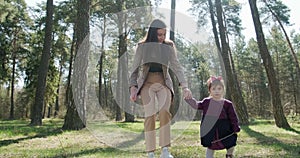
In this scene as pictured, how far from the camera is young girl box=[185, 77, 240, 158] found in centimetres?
389

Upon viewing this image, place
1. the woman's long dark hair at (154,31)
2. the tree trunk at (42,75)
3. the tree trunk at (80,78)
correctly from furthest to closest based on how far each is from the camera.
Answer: the tree trunk at (42,75)
the tree trunk at (80,78)
the woman's long dark hair at (154,31)

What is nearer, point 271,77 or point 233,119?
point 233,119

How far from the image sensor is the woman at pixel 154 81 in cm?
420

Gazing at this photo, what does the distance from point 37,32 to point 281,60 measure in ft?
112

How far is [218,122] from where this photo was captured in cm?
394

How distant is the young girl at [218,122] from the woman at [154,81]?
0.38 meters

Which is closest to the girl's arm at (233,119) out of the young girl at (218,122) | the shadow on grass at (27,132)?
the young girl at (218,122)

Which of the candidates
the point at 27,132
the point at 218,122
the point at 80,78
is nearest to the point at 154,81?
the point at 218,122

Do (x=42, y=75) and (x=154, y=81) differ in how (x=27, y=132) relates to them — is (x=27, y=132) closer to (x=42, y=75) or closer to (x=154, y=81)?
(x=42, y=75)

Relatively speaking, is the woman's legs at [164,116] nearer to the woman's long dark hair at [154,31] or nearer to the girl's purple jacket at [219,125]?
the girl's purple jacket at [219,125]

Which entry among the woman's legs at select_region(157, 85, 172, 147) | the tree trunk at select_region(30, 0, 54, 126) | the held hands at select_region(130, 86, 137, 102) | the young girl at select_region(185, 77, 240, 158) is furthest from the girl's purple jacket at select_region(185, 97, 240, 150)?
the tree trunk at select_region(30, 0, 54, 126)

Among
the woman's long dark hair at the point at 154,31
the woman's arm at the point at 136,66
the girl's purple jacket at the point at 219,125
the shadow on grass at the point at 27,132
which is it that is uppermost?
the woman's long dark hair at the point at 154,31

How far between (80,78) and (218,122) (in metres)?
6.85

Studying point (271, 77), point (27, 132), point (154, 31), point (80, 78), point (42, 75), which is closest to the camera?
point (154, 31)
